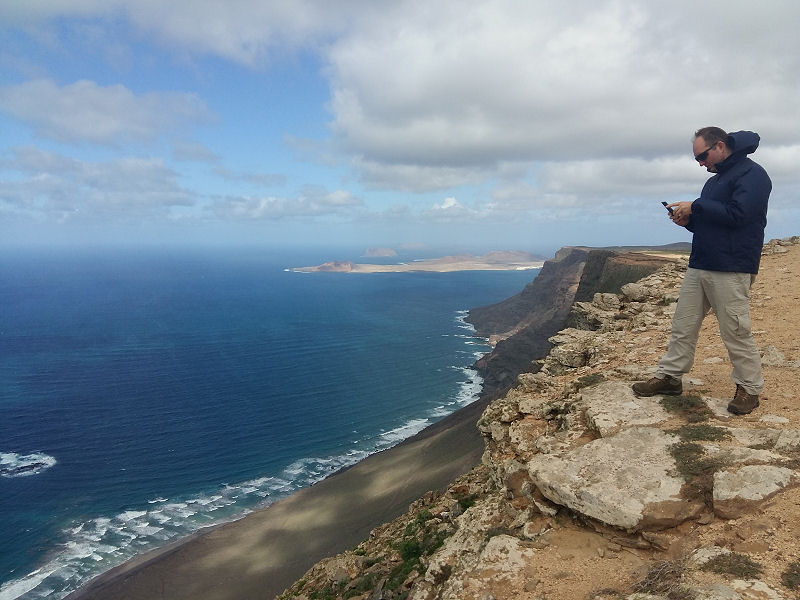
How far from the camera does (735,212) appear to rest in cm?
589

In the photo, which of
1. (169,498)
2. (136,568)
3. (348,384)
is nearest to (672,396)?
(136,568)

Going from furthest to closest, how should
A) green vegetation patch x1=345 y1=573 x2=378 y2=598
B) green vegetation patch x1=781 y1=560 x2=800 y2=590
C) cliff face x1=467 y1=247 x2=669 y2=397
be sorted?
cliff face x1=467 y1=247 x2=669 y2=397 < green vegetation patch x1=345 y1=573 x2=378 y2=598 < green vegetation patch x1=781 y1=560 x2=800 y2=590

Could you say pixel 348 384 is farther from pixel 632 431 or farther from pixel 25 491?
pixel 632 431

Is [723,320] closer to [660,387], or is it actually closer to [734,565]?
[660,387]

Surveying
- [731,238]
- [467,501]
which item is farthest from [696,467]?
[467,501]

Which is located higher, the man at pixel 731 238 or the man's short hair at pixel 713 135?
the man's short hair at pixel 713 135

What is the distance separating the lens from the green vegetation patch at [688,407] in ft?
21.6

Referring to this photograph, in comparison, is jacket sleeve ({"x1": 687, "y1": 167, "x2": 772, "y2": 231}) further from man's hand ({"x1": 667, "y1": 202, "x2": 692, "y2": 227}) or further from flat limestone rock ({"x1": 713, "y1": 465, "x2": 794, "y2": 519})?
flat limestone rock ({"x1": 713, "y1": 465, "x2": 794, "y2": 519})

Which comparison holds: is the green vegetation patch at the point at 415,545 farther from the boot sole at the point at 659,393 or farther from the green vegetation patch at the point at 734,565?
the green vegetation patch at the point at 734,565

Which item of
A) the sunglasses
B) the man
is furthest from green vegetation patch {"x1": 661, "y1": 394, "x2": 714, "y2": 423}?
the sunglasses

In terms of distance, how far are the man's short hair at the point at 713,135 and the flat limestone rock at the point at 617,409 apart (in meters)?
3.91

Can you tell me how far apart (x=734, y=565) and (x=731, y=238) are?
13.3ft

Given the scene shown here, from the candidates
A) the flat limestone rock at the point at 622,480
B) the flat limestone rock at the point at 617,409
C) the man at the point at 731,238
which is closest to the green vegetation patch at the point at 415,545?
the flat limestone rock at the point at 622,480

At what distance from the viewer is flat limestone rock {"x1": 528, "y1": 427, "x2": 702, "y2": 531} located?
511 centimetres
